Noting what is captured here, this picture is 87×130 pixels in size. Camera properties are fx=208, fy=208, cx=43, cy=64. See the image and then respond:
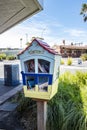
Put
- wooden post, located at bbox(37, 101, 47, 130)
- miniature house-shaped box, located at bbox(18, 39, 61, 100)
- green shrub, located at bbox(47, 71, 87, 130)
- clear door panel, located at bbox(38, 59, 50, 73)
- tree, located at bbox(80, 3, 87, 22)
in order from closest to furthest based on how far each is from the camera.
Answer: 1. miniature house-shaped box, located at bbox(18, 39, 61, 100)
2. clear door panel, located at bbox(38, 59, 50, 73)
3. wooden post, located at bbox(37, 101, 47, 130)
4. green shrub, located at bbox(47, 71, 87, 130)
5. tree, located at bbox(80, 3, 87, 22)

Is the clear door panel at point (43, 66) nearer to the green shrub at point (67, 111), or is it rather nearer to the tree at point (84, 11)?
the green shrub at point (67, 111)

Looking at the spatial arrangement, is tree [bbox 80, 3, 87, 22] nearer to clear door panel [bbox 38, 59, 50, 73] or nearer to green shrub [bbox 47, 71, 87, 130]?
green shrub [bbox 47, 71, 87, 130]

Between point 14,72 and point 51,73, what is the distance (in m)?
6.47

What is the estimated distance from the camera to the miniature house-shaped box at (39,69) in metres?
3.31

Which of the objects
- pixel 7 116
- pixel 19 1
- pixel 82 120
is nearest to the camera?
pixel 82 120

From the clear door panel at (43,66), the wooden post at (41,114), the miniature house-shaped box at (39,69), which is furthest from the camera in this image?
the wooden post at (41,114)

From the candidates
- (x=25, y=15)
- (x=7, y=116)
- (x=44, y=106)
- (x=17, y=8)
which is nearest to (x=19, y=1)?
(x=17, y=8)

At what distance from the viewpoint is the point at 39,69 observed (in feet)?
11.2

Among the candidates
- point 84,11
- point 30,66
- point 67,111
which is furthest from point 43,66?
point 84,11

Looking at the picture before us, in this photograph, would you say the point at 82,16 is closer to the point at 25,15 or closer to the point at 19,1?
the point at 25,15

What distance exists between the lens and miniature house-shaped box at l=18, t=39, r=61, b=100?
130 inches

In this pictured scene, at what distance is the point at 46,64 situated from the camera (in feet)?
11.3

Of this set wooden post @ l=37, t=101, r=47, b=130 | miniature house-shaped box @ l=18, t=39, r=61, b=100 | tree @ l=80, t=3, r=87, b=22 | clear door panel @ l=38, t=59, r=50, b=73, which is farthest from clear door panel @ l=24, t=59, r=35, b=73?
tree @ l=80, t=3, r=87, b=22

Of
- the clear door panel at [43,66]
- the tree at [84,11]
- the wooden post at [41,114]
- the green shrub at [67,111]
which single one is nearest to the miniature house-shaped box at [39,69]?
the clear door panel at [43,66]
